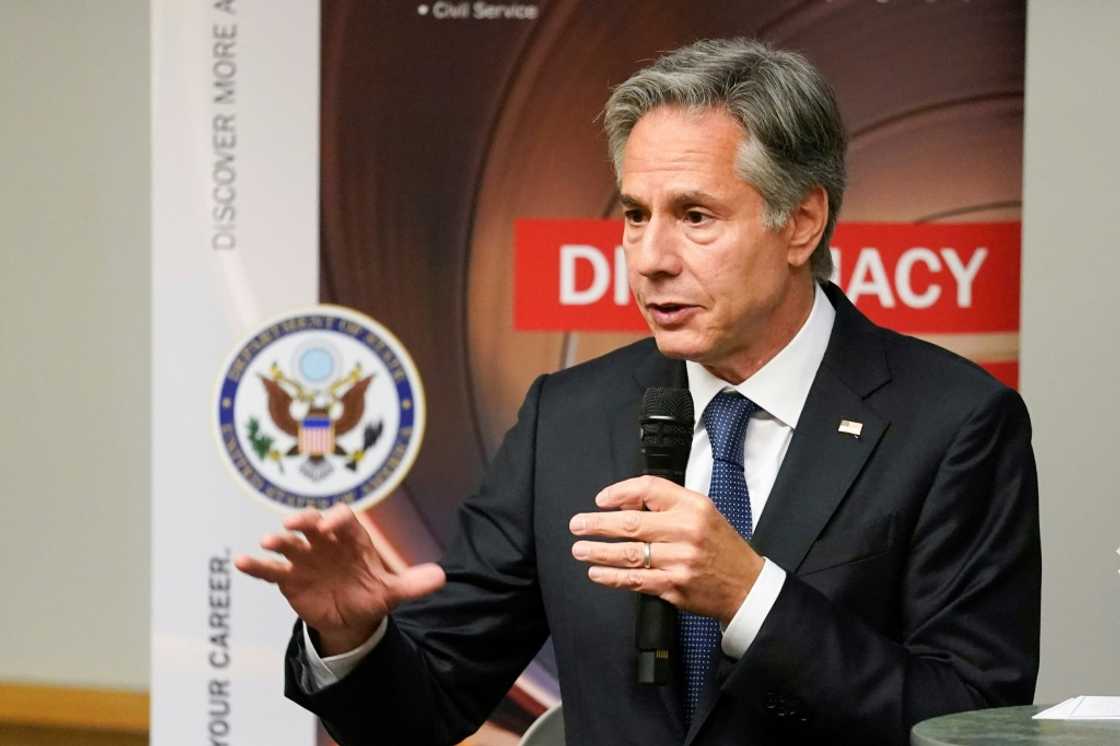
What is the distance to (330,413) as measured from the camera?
12.6 ft

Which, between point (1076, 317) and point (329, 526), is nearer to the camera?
point (329, 526)

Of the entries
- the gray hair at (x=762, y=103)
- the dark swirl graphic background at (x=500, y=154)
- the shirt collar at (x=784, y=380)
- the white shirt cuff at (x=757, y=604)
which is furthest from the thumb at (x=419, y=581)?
the dark swirl graphic background at (x=500, y=154)

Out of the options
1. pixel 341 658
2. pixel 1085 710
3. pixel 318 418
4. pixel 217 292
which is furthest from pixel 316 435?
pixel 1085 710

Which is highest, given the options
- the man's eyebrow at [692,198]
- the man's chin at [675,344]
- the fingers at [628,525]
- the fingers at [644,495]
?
the man's eyebrow at [692,198]

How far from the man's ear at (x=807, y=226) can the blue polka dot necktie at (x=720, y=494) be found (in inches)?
9.0

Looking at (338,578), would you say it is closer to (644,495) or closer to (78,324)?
(644,495)

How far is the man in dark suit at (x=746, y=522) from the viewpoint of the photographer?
2061mm

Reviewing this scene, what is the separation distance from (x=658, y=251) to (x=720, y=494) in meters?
0.35

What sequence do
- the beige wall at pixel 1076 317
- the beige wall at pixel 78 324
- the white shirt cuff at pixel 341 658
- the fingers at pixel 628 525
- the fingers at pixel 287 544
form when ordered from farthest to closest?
1. the beige wall at pixel 78 324
2. the beige wall at pixel 1076 317
3. the white shirt cuff at pixel 341 658
4. the fingers at pixel 287 544
5. the fingers at pixel 628 525

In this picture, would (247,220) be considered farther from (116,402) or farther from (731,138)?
(731,138)

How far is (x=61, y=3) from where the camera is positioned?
4609 millimetres

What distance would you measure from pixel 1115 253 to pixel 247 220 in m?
1.97

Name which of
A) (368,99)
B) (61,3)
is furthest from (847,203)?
(61,3)

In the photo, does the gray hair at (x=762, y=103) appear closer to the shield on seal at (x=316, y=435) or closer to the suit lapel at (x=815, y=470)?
the suit lapel at (x=815, y=470)
